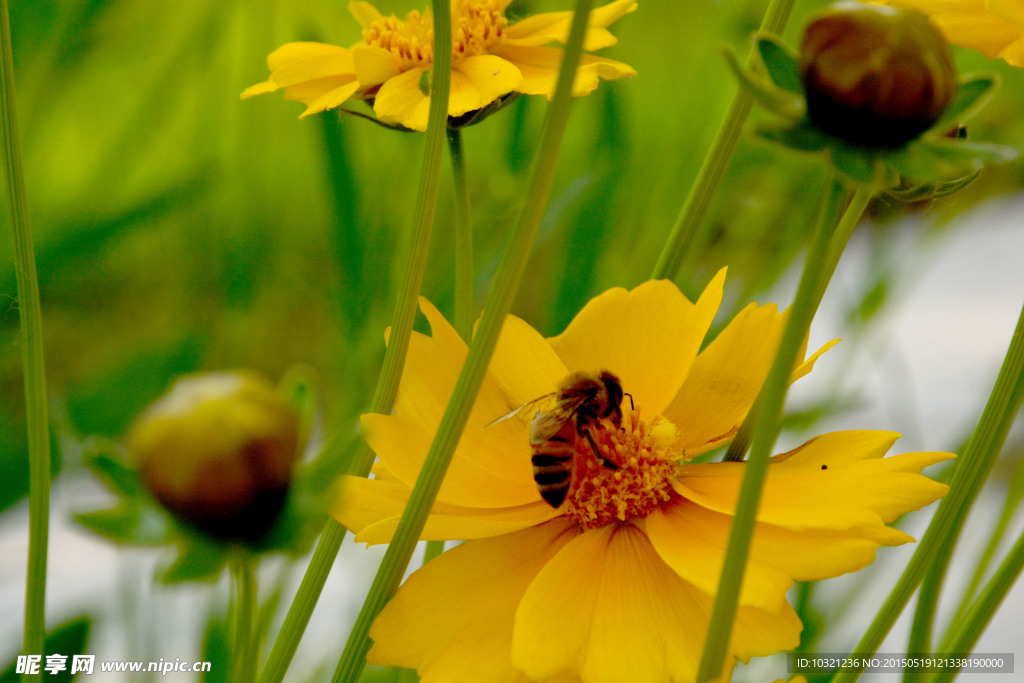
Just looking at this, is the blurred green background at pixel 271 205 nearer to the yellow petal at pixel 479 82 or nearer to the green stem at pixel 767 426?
the yellow petal at pixel 479 82

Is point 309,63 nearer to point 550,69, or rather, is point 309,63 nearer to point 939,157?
point 550,69

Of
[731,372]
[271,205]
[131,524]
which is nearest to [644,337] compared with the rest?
[731,372]

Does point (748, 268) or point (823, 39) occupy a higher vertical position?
point (823, 39)

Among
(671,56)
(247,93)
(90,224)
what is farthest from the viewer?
Result: (671,56)

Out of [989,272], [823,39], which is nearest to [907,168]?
[823,39]

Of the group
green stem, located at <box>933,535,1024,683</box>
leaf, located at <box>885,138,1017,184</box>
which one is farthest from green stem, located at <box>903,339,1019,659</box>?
leaf, located at <box>885,138,1017,184</box>

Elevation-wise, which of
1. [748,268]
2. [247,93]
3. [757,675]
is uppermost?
[247,93]

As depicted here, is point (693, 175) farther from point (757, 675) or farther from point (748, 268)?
point (757, 675)

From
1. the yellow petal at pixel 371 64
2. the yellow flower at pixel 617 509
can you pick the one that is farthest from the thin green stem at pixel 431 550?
the yellow petal at pixel 371 64
